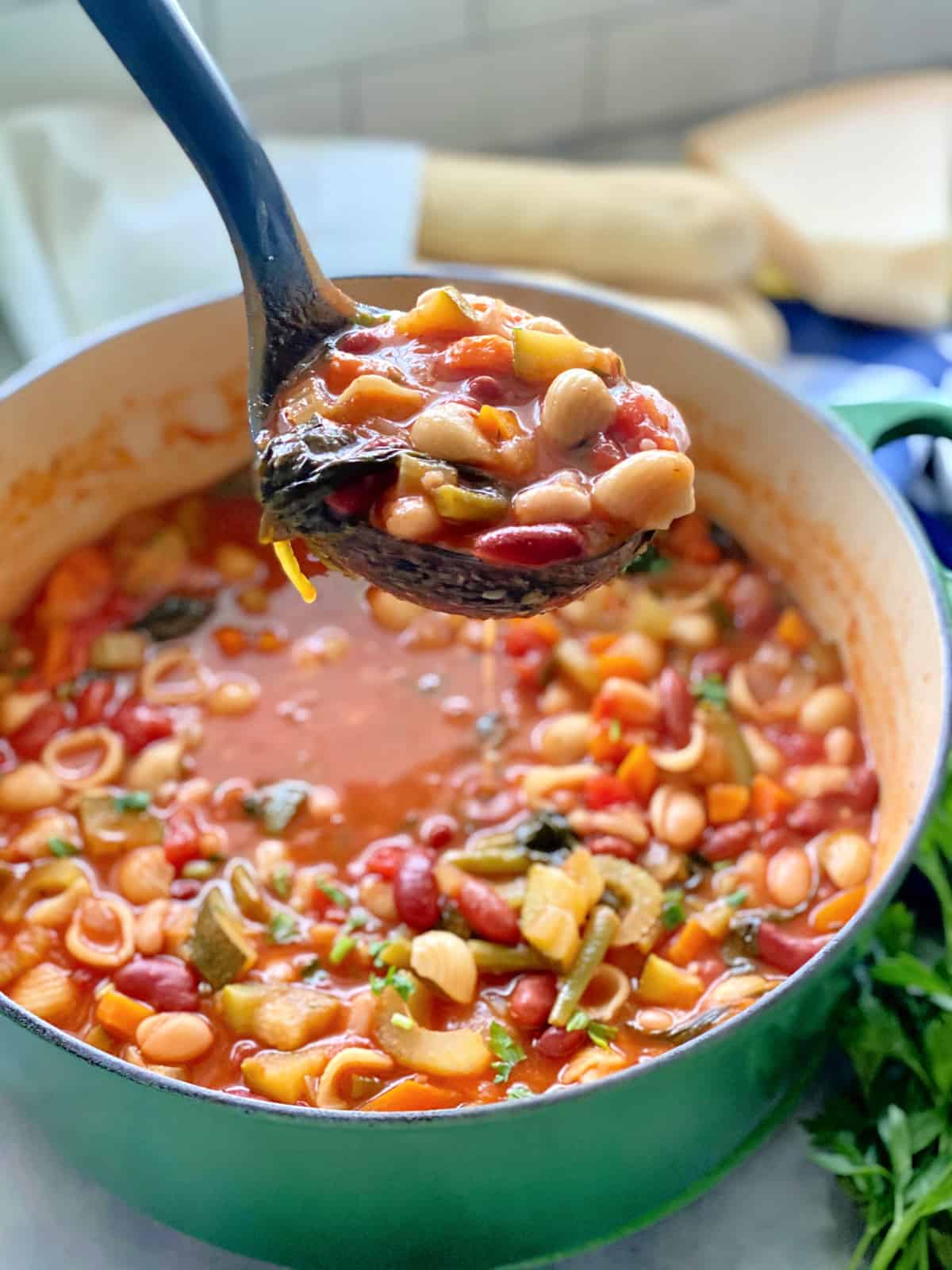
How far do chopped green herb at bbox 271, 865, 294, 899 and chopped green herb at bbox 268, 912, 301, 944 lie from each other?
0.03 meters

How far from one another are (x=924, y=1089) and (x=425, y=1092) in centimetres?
62

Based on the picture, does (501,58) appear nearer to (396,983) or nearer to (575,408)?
(575,408)

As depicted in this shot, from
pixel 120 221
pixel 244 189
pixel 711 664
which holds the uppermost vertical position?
pixel 244 189

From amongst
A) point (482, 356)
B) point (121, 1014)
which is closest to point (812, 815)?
point (482, 356)

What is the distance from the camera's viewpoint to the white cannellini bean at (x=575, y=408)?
4.74ft

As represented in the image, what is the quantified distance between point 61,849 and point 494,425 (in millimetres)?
889

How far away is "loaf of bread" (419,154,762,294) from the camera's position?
2.69 m

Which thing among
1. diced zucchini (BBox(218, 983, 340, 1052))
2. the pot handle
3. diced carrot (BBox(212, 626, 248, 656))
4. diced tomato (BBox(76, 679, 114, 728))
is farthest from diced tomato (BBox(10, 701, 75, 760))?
the pot handle

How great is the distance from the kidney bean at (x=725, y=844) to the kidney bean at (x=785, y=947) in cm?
13

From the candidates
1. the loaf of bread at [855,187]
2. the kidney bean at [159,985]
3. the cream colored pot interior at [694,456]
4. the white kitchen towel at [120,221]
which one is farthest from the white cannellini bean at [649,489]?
the loaf of bread at [855,187]

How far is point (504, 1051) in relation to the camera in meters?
1.70

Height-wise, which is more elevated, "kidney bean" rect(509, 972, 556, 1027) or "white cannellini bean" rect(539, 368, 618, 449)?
"white cannellini bean" rect(539, 368, 618, 449)

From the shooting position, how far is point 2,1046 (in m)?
1.53

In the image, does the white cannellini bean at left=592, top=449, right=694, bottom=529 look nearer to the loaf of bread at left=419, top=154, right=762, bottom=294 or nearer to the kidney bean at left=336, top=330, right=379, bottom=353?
the kidney bean at left=336, top=330, right=379, bottom=353
